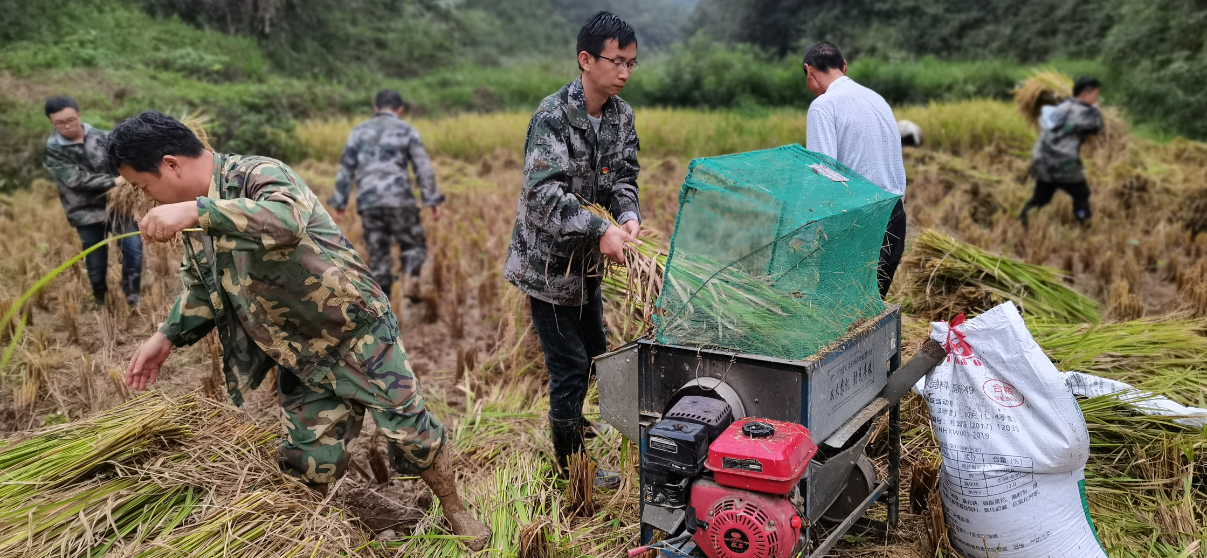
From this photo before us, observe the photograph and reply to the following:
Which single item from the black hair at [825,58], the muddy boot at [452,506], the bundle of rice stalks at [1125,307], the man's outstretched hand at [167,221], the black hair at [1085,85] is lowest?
the bundle of rice stalks at [1125,307]

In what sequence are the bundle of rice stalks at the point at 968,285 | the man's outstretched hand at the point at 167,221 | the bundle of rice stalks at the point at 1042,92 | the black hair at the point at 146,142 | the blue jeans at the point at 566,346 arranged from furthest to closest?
the bundle of rice stalks at the point at 1042,92, the bundle of rice stalks at the point at 968,285, the blue jeans at the point at 566,346, the black hair at the point at 146,142, the man's outstretched hand at the point at 167,221

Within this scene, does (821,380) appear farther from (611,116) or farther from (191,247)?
(191,247)

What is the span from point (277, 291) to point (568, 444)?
4.27ft

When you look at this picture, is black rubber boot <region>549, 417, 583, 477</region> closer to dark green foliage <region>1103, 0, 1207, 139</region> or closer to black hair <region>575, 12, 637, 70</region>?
black hair <region>575, 12, 637, 70</region>

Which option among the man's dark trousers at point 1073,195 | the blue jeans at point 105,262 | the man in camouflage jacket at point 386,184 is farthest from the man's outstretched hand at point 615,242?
the man's dark trousers at point 1073,195

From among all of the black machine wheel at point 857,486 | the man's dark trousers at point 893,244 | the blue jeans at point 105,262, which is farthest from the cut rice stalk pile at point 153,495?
the blue jeans at point 105,262

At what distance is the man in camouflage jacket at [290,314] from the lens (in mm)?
2244

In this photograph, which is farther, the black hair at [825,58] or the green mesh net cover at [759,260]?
the black hair at [825,58]

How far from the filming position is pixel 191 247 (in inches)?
98.0

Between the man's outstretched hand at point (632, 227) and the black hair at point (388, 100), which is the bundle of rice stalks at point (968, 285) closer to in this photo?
the man's outstretched hand at point (632, 227)

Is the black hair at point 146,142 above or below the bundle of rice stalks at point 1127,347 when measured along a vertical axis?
above

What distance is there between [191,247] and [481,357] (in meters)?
2.45

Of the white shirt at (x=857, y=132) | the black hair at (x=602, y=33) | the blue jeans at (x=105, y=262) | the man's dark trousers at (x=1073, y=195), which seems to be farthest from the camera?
the man's dark trousers at (x=1073, y=195)

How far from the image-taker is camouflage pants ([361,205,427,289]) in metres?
6.11
